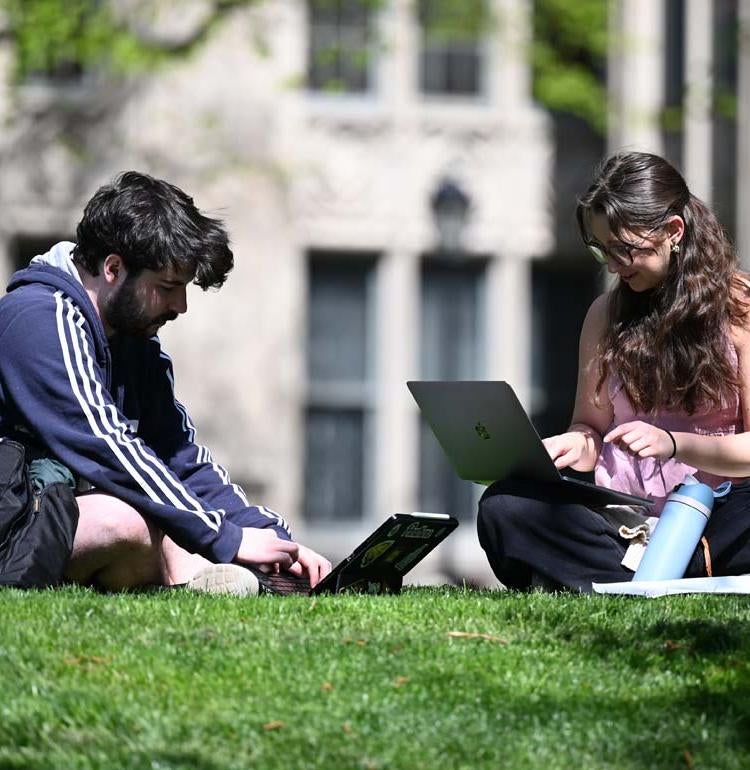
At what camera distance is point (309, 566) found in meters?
6.19

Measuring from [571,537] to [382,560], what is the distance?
0.61 m

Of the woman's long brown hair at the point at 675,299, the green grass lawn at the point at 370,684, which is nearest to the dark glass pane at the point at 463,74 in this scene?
the woman's long brown hair at the point at 675,299

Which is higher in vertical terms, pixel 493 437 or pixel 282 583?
pixel 493 437

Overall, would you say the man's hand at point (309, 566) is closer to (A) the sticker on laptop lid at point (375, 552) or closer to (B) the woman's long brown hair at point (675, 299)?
(A) the sticker on laptop lid at point (375, 552)

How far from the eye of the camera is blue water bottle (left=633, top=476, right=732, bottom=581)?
5789 mm

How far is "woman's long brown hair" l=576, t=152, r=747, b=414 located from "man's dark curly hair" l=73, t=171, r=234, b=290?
124 cm

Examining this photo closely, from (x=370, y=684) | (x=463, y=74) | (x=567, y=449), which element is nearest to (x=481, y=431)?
(x=567, y=449)

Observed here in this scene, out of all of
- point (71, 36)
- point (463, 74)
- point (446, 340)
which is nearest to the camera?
point (71, 36)

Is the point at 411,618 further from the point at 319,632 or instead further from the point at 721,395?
the point at 721,395

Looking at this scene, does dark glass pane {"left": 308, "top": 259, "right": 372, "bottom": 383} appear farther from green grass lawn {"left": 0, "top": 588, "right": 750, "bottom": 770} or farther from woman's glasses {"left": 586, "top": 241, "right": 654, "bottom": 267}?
green grass lawn {"left": 0, "top": 588, "right": 750, "bottom": 770}

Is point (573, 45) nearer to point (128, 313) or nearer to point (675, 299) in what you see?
point (675, 299)

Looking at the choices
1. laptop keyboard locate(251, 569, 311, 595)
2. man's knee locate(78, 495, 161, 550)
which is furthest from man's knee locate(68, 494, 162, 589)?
laptop keyboard locate(251, 569, 311, 595)

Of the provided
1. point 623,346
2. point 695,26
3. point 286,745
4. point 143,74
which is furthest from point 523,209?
point 286,745

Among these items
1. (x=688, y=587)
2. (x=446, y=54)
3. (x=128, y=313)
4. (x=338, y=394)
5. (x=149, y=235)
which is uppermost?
(x=446, y=54)
